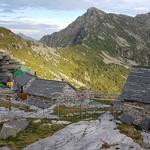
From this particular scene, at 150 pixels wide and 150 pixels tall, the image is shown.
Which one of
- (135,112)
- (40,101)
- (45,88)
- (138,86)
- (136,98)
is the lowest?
(40,101)

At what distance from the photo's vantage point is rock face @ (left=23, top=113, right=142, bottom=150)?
38.0 metres

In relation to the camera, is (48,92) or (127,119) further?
(48,92)

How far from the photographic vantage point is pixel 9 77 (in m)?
111

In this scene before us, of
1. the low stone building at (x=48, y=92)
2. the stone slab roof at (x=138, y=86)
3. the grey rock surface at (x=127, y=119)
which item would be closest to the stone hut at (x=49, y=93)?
the low stone building at (x=48, y=92)

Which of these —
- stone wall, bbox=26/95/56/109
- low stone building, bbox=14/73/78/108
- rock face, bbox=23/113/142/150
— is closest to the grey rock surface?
rock face, bbox=23/113/142/150

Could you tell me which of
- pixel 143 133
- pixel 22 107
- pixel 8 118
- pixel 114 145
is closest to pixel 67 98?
pixel 22 107

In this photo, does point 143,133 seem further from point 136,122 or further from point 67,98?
point 67,98

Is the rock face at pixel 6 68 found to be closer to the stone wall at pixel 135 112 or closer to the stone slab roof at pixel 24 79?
the stone slab roof at pixel 24 79

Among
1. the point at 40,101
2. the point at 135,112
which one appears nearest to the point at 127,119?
the point at 135,112

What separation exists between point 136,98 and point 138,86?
211cm

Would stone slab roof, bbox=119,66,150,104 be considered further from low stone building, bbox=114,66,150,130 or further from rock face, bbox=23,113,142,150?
rock face, bbox=23,113,142,150

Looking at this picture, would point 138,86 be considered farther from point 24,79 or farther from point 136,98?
point 24,79

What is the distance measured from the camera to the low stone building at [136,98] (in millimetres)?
47781

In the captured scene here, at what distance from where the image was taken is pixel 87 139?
4038cm
